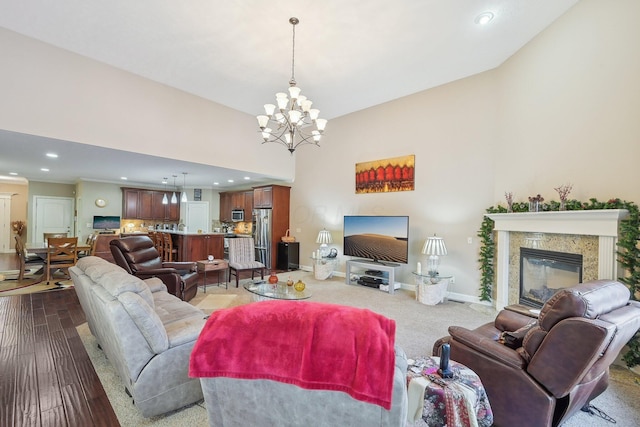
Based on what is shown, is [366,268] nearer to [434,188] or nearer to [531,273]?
[434,188]

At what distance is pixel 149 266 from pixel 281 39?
12.7 feet

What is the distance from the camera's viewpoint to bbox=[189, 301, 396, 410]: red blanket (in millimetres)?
1002

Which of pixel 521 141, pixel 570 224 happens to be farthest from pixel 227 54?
pixel 570 224

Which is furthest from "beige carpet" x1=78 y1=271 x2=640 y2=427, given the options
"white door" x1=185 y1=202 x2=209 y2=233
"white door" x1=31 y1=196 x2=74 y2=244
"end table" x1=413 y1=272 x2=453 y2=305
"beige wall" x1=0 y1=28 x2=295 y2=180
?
"white door" x1=31 y1=196 x2=74 y2=244

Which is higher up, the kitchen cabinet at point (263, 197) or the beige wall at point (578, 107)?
the beige wall at point (578, 107)

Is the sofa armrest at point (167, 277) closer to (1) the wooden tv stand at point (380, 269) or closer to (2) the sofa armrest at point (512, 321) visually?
(1) the wooden tv stand at point (380, 269)

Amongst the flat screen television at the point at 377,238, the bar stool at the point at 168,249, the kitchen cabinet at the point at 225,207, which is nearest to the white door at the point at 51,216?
the kitchen cabinet at the point at 225,207

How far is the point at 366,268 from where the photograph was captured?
588 cm

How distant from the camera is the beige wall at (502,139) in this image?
293 centimetres

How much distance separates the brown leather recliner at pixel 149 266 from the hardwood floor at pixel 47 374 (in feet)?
2.86

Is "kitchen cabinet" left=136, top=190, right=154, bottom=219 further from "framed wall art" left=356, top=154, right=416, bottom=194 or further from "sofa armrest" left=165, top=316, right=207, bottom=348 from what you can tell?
"sofa armrest" left=165, top=316, right=207, bottom=348

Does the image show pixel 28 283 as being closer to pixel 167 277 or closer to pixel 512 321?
pixel 167 277

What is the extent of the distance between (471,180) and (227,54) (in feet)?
14.5

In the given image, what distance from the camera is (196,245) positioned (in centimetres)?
662
